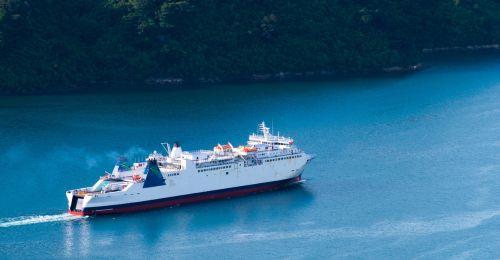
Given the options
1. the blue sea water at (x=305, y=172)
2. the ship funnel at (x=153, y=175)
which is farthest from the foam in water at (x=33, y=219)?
the ship funnel at (x=153, y=175)

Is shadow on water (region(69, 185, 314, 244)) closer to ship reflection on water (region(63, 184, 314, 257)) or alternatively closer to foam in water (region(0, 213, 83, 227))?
ship reflection on water (region(63, 184, 314, 257))

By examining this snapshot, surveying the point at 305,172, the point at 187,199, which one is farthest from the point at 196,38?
the point at 187,199

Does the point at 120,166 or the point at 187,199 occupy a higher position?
the point at 120,166

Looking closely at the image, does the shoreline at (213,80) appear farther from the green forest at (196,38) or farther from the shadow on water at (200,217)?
the shadow on water at (200,217)

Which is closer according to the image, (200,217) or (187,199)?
(200,217)

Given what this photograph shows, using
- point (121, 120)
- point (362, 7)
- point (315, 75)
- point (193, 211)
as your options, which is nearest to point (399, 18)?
point (362, 7)

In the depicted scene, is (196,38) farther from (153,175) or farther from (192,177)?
(153,175)
